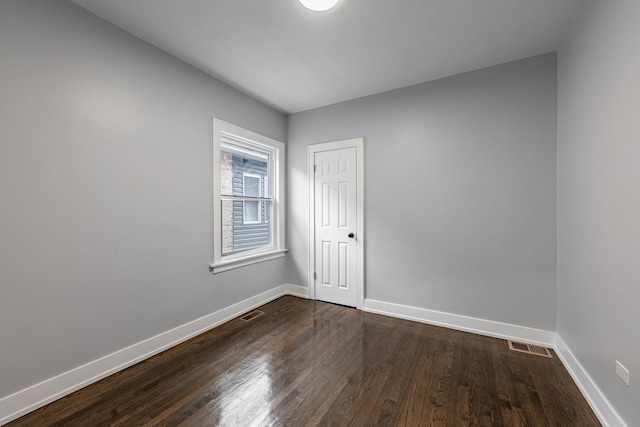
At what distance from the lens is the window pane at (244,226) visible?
3262 mm

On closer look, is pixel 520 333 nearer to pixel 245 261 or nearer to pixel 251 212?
pixel 245 261

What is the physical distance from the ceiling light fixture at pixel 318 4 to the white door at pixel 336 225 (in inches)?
70.4

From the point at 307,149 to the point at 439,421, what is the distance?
3.30 metres

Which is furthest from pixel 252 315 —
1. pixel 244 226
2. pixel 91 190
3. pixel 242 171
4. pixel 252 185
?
pixel 91 190

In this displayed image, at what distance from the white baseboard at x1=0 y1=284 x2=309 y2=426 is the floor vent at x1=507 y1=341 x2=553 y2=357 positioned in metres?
2.90

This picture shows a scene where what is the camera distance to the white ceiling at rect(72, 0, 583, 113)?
195 centimetres

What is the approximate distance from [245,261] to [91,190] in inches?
68.5

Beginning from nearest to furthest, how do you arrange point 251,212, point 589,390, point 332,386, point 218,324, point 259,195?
Result: point 589,390 → point 332,386 → point 218,324 → point 251,212 → point 259,195

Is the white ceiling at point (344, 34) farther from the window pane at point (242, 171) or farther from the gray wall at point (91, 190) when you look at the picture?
the window pane at point (242, 171)

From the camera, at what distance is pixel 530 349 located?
8.05ft

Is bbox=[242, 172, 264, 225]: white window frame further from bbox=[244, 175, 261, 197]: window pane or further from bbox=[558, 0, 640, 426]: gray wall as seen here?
bbox=[558, 0, 640, 426]: gray wall

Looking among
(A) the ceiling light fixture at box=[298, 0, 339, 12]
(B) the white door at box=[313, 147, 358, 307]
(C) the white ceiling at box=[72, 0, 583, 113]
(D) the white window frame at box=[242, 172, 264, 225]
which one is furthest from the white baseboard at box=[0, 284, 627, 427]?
(A) the ceiling light fixture at box=[298, 0, 339, 12]

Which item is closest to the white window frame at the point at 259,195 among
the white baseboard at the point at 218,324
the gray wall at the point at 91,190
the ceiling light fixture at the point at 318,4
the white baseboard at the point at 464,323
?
the gray wall at the point at 91,190

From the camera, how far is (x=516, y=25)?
214 cm
